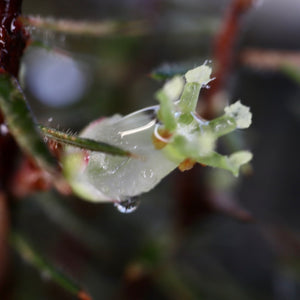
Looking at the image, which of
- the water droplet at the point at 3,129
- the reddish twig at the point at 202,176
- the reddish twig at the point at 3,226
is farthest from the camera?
the reddish twig at the point at 202,176

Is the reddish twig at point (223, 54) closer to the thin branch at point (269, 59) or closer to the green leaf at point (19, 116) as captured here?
the thin branch at point (269, 59)

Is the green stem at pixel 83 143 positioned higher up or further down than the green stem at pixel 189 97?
higher up

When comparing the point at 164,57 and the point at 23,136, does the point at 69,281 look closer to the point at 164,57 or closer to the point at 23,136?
the point at 23,136

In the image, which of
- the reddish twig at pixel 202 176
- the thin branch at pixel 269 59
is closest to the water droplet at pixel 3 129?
the reddish twig at pixel 202 176

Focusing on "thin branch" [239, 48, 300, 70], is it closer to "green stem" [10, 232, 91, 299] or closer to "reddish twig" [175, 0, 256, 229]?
"reddish twig" [175, 0, 256, 229]

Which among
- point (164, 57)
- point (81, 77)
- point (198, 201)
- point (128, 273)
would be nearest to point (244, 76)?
point (164, 57)

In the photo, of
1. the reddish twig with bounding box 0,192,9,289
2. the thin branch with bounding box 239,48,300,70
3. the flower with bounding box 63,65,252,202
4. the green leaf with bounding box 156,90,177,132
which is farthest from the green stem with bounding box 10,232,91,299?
the thin branch with bounding box 239,48,300,70
